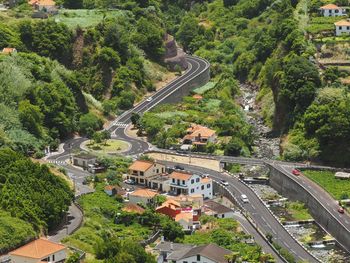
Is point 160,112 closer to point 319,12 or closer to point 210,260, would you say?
point 319,12

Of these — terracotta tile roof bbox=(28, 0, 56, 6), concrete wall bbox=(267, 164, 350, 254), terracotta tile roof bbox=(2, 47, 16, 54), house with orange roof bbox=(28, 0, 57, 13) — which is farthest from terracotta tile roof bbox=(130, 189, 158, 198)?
terracotta tile roof bbox=(28, 0, 56, 6)

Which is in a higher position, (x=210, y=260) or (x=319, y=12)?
(x=319, y=12)

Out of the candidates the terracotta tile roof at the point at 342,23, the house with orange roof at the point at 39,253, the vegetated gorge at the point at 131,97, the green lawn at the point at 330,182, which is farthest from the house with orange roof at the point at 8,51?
the house with orange roof at the point at 39,253

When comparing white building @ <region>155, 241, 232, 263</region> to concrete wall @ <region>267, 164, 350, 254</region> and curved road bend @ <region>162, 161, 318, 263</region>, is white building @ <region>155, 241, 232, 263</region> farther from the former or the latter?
concrete wall @ <region>267, 164, 350, 254</region>

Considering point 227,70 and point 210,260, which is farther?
point 227,70

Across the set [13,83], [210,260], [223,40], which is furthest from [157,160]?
[223,40]

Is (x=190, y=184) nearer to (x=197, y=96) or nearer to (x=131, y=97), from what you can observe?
(x=131, y=97)

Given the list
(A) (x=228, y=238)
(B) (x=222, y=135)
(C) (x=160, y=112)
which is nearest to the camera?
(A) (x=228, y=238)
